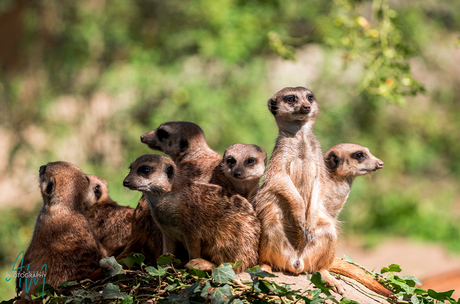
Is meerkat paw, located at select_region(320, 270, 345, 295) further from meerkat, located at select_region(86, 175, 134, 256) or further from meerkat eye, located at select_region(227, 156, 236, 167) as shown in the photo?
meerkat, located at select_region(86, 175, 134, 256)

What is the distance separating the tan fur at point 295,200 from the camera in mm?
3004

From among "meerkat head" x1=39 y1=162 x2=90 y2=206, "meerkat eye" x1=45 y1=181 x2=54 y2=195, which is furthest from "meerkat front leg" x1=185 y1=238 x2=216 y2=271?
"meerkat eye" x1=45 y1=181 x2=54 y2=195

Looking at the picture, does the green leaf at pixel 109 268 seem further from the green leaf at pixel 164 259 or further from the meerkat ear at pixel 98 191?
the meerkat ear at pixel 98 191

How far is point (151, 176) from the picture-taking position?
9.24 feet

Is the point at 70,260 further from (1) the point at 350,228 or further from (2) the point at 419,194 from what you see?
(2) the point at 419,194

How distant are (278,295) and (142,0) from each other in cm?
939

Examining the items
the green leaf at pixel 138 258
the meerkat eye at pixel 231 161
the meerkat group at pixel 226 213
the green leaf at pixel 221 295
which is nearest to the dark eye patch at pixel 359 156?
the meerkat group at pixel 226 213

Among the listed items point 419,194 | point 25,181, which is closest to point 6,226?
point 25,181

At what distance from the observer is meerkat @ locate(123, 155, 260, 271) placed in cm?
281

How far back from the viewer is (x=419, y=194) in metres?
11.9

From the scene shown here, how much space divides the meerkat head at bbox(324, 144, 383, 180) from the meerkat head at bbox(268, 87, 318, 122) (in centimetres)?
50

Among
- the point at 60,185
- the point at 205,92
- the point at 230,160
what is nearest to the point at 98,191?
the point at 60,185

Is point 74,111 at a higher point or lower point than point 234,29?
lower

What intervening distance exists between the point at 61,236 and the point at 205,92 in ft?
18.3
